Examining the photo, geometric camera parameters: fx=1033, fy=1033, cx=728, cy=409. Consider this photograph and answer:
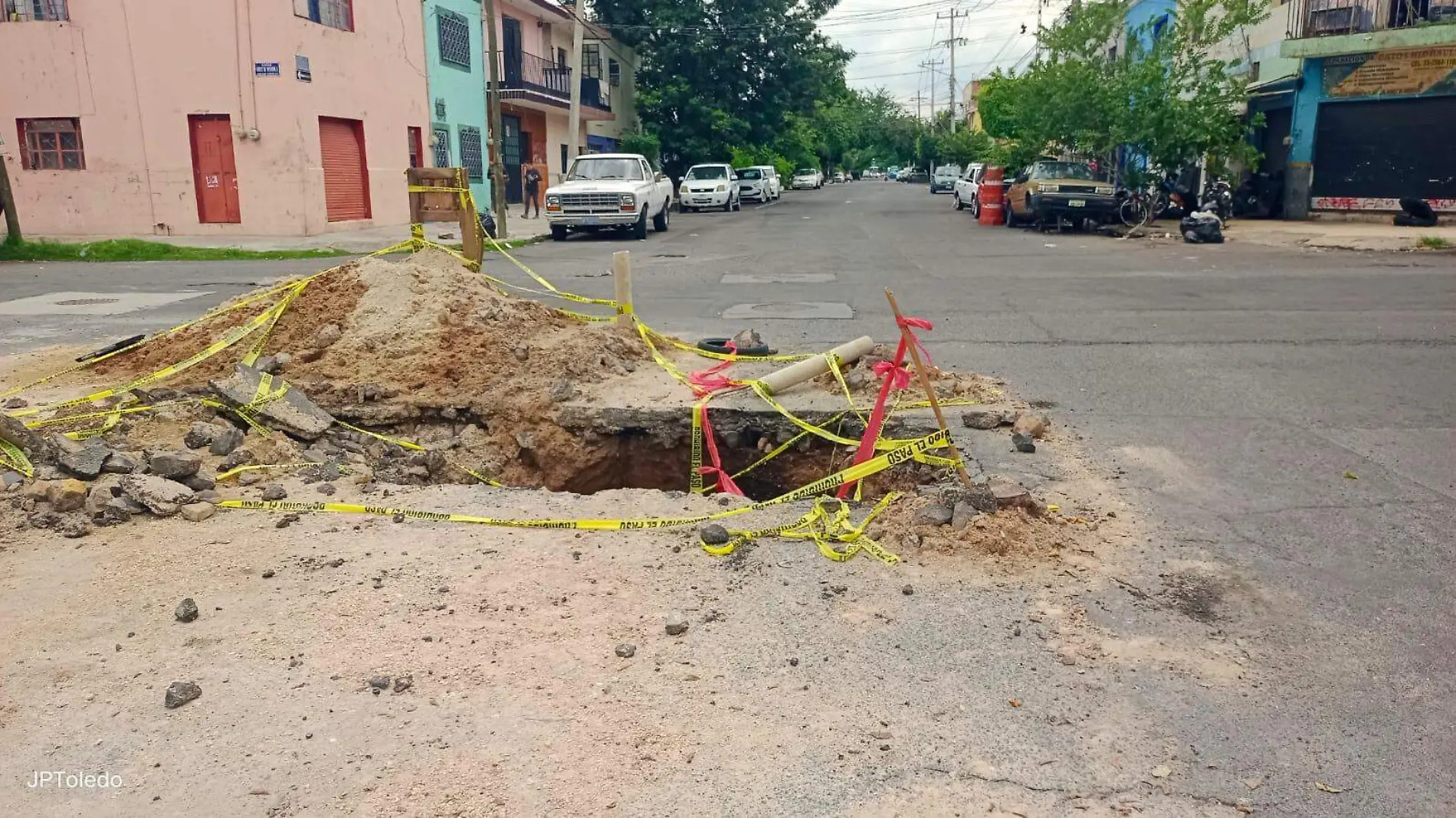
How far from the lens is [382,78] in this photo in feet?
87.7

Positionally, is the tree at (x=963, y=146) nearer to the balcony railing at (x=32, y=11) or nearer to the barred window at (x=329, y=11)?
the barred window at (x=329, y=11)

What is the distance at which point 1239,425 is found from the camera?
6.77 meters

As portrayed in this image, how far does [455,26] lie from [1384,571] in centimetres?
3147

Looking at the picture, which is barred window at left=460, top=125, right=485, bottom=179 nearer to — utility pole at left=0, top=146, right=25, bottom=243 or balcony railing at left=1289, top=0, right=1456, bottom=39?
utility pole at left=0, top=146, right=25, bottom=243

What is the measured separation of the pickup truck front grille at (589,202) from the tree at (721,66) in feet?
60.8

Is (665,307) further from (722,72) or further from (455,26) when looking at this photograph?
(722,72)

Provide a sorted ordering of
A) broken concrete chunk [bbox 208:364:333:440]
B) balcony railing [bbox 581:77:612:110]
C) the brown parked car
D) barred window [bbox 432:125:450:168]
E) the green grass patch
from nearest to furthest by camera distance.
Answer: broken concrete chunk [bbox 208:364:333:440]
the green grass patch
the brown parked car
barred window [bbox 432:125:450:168]
balcony railing [bbox 581:77:612:110]

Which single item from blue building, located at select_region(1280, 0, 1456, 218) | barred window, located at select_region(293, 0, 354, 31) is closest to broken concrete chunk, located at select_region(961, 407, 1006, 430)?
blue building, located at select_region(1280, 0, 1456, 218)

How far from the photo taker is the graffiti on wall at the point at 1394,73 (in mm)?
22672

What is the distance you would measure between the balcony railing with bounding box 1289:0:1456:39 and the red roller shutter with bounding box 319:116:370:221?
22486mm

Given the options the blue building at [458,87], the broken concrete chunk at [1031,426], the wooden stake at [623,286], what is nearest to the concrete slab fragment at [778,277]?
the wooden stake at [623,286]

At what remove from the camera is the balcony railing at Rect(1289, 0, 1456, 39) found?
22719 mm

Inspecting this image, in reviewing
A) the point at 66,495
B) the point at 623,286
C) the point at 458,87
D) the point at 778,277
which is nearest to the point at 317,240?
the point at 458,87

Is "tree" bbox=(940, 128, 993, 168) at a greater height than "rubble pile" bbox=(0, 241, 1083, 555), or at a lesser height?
greater
